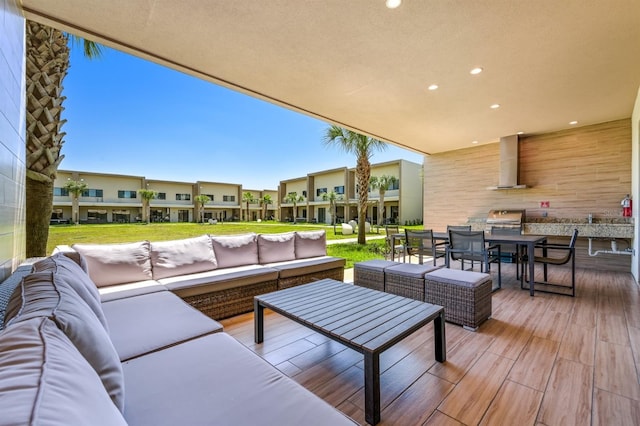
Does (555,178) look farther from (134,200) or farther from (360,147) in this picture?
(134,200)

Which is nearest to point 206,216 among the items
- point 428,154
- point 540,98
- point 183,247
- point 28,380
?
point 428,154

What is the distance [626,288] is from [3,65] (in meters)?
7.83

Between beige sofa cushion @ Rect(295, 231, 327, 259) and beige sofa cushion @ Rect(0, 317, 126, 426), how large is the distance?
11.6 feet

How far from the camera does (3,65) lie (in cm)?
206

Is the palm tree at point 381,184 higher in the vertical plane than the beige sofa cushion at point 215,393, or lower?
higher

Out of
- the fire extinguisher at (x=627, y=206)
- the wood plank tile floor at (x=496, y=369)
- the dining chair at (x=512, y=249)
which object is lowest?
the wood plank tile floor at (x=496, y=369)

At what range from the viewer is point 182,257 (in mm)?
3248

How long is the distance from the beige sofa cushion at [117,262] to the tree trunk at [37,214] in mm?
1141

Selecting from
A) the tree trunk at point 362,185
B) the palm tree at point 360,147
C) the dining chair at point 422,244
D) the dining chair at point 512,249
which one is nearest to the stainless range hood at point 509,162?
the dining chair at point 512,249

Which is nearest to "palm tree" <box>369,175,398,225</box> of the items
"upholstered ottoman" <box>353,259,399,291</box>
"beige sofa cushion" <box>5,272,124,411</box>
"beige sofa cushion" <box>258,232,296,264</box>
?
"beige sofa cushion" <box>258,232,296,264</box>

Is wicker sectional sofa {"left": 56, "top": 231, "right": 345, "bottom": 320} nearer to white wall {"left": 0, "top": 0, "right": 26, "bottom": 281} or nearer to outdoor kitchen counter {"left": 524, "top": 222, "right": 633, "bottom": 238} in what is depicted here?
white wall {"left": 0, "top": 0, "right": 26, "bottom": 281}

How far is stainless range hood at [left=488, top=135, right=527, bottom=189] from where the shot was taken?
6.41 meters

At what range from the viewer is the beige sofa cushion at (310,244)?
4320 mm

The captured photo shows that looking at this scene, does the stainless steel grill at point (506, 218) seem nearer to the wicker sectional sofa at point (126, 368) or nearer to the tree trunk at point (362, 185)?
the tree trunk at point (362, 185)
